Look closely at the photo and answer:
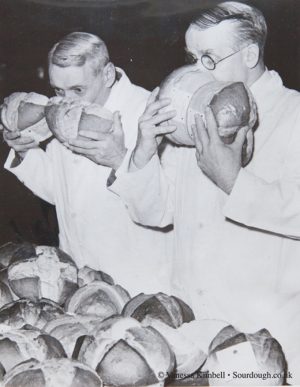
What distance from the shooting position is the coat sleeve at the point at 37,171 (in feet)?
5.46

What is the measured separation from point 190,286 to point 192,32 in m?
0.53

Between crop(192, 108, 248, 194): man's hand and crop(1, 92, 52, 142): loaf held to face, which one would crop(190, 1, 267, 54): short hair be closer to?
crop(192, 108, 248, 194): man's hand

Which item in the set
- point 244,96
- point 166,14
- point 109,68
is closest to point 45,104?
point 109,68

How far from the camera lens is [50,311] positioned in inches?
49.7

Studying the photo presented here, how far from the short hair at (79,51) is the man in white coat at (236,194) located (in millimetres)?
295

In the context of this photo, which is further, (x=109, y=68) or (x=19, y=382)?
(x=109, y=68)

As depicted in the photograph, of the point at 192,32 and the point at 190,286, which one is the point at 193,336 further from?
the point at 192,32

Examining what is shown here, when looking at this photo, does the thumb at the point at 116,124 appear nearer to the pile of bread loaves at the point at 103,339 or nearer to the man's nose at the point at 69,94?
the man's nose at the point at 69,94

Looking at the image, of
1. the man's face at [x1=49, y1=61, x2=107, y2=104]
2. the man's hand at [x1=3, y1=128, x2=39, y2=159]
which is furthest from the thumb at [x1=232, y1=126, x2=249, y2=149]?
the man's hand at [x1=3, y1=128, x2=39, y2=159]

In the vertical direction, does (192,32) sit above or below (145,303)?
above

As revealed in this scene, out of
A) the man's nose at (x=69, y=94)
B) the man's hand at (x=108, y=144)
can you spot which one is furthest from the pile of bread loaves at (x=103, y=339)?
the man's nose at (x=69, y=94)

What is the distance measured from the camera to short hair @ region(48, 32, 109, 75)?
146 cm

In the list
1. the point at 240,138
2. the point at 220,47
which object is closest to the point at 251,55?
the point at 220,47

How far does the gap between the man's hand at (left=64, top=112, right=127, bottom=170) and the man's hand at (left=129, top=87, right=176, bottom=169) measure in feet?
0.20
